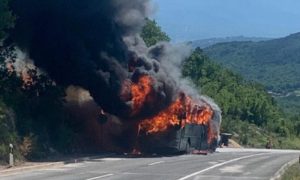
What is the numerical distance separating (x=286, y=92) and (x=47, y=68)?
127 m

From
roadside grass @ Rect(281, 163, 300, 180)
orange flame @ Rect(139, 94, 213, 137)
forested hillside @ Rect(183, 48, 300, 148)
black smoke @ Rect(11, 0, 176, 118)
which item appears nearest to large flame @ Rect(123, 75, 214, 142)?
orange flame @ Rect(139, 94, 213, 137)

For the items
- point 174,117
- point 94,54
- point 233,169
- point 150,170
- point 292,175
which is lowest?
point 292,175

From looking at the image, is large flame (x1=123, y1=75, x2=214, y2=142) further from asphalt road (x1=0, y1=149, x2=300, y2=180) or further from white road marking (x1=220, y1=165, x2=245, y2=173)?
white road marking (x1=220, y1=165, x2=245, y2=173)

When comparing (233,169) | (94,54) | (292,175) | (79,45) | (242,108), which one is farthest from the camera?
(242,108)

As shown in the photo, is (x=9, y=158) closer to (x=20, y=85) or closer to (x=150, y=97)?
(x=20, y=85)

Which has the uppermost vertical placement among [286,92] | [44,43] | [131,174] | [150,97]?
[286,92]

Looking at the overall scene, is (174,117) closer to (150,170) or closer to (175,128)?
(175,128)

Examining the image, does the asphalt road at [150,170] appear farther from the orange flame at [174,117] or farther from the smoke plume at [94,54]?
the smoke plume at [94,54]

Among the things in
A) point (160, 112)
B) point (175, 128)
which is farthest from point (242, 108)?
point (160, 112)

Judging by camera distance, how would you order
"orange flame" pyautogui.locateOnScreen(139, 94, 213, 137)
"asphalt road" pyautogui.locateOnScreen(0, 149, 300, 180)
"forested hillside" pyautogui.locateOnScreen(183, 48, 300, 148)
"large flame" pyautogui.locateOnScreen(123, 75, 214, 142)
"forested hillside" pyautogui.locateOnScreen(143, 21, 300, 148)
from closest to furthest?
"asphalt road" pyautogui.locateOnScreen(0, 149, 300, 180), "large flame" pyautogui.locateOnScreen(123, 75, 214, 142), "orange flame" pyautogui.locateOnScreen(139, 94, 213, 137), "forested hillside" pyautogui.locateOnScreen(143, 21, 300, 148), "forested hillside" pyautogui.locateOnScreen(183, 48, 300, 148)

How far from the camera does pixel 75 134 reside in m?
39.5

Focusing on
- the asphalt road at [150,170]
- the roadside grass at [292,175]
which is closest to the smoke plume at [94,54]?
the asphalt road at [150,170]

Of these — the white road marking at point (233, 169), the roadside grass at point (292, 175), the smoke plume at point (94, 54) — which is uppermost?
the smoke plume at point (94, 54)

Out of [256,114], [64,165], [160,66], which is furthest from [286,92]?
[64,165]
